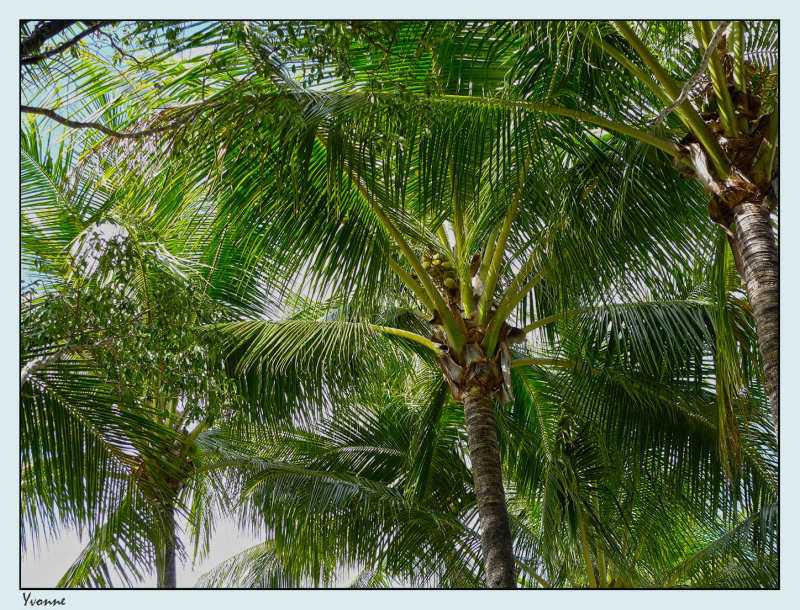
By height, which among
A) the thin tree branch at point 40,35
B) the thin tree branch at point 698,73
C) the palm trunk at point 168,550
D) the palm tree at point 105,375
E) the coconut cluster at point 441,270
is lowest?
the palm trunk at point 168,550

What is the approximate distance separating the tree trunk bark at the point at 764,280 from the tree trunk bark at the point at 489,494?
190 cm

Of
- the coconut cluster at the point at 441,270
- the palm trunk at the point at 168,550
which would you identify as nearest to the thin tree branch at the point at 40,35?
the palm trunk at the point at 168,550

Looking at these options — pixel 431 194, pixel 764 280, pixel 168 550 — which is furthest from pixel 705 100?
pixel 168 550

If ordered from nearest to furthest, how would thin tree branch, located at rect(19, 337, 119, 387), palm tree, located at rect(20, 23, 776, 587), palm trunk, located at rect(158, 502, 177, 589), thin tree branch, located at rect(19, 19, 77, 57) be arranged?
thin tree branch, located at rect(19, 19, 77, 57) → thin tree branch, located at rect(19, 337, 119, 387) → palm tree, located at rect(20, 23, 776, 587) → palm trunk, located at rect(158, 502, 177, 589)

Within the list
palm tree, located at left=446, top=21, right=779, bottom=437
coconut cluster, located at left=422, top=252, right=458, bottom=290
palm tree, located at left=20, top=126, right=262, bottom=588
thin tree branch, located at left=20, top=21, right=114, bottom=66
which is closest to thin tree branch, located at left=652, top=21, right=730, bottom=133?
palm tree, located at left=446, top=21, right=779, bottom=437

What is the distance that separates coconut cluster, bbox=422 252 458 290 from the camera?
19.7 ft

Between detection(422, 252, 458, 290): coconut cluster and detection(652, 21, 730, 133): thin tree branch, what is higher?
detection(652, 21, 730, 133): thin tree branch

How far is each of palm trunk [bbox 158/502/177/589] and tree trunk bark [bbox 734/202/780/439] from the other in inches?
134

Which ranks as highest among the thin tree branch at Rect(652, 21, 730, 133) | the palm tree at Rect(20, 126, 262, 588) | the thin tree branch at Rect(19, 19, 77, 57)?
the thin tree branch at Rect(19, 19, 77, 57)

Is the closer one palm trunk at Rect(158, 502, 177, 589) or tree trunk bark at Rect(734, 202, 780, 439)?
tree trunk bark at Rect(734, 202, 780, 439)

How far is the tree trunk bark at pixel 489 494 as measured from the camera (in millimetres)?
4797

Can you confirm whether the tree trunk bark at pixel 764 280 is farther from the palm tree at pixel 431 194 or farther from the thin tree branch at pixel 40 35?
the thin tree branch at pixel 40 35

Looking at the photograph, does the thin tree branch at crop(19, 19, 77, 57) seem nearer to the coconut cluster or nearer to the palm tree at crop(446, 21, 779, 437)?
the palm tree at crop(446, 21, 779, 437)

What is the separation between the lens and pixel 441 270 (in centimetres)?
611
